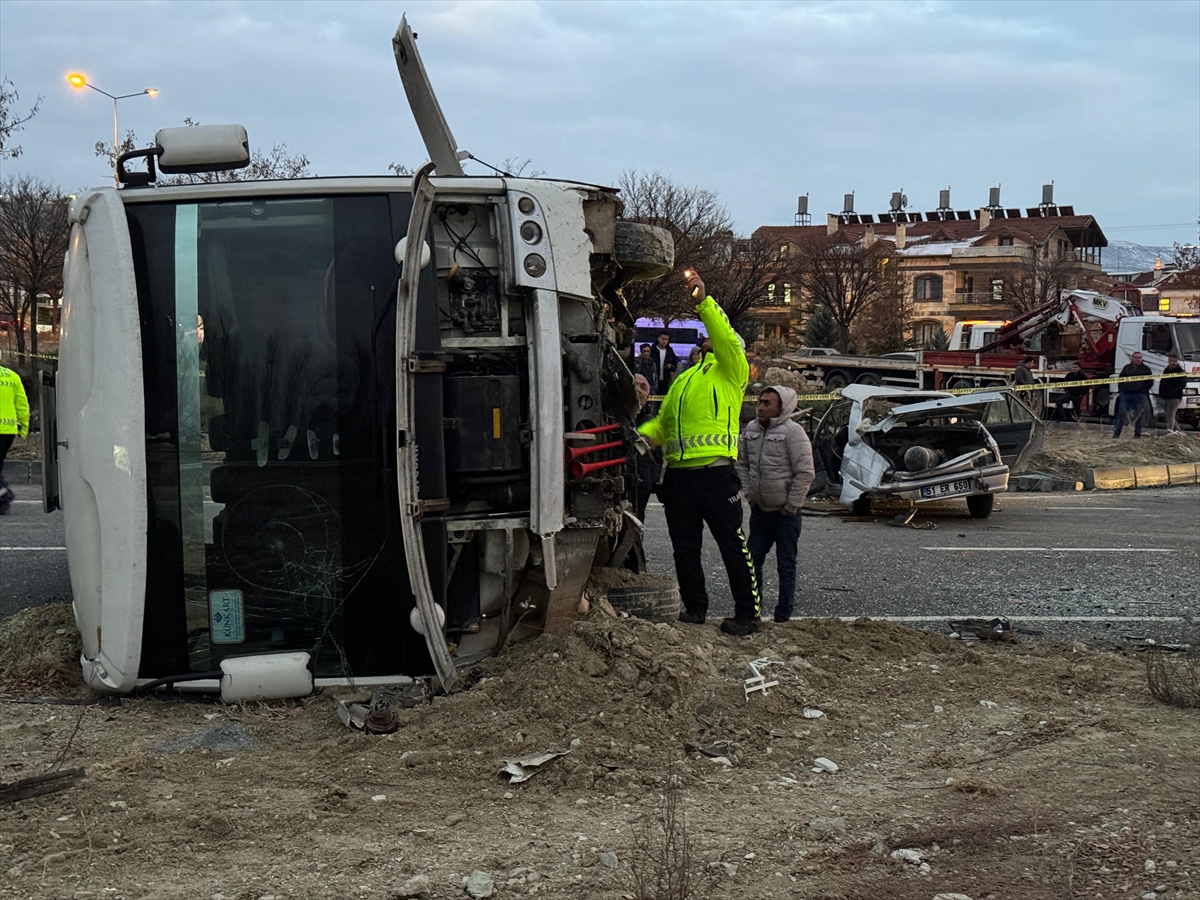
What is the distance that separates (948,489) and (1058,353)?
1987 centimetres

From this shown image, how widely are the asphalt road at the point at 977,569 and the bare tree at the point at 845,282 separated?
39.9 metres

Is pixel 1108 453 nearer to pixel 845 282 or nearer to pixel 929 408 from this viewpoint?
pixel 929 408

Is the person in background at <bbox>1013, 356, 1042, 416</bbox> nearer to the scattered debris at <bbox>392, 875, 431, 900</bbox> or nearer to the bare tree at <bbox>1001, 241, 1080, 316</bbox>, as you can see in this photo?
the scattered debris at <bbox>392, 875, 431, 900</bbox>

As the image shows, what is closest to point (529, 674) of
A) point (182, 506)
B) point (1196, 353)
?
point (182, 506)

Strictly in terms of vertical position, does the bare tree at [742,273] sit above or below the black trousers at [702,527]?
above

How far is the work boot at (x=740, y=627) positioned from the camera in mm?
6355

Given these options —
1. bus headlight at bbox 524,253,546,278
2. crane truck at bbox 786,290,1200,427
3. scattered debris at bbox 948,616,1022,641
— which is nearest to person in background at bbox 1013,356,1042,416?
crane truck at bbox 786,290,1200,427

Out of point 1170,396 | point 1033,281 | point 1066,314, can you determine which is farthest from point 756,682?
point 1033,281

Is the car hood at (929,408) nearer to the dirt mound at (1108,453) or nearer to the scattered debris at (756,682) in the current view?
the dirt mound at (1108,453)

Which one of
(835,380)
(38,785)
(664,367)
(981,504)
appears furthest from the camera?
(835,380)

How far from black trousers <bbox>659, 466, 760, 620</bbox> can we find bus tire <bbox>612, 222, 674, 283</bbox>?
1.19 metres

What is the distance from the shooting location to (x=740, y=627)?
21.0ft

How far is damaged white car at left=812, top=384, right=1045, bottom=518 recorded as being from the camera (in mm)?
13039

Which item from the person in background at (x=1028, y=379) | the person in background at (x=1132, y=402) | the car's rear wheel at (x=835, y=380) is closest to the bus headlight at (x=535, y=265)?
the person in background at (x=1132, y=402)
